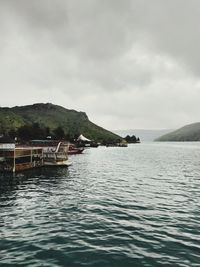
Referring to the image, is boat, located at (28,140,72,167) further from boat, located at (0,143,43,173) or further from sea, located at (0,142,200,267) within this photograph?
sea, located at (0,142,200,267)

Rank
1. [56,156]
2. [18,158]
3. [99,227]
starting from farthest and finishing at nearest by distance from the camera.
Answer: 1. [56,156]
2. [18,158]
3. [99,227]

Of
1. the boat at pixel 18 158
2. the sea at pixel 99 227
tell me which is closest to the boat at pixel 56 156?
the boat at pixel 18 158

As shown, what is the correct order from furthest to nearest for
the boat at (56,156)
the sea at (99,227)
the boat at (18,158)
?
the boat at (56,156) < the boat at (18,158) < the sea at (99,227)

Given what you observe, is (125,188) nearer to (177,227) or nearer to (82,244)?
(177,227)

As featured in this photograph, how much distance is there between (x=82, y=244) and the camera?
2133 centimetres

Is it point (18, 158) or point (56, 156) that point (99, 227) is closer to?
point (18, 158)

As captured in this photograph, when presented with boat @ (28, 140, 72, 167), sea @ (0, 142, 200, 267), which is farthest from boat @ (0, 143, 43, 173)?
sea @ (0, 142, 200, 267)

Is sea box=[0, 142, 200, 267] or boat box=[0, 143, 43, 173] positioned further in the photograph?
boat box=[0, 143, 43, 173]

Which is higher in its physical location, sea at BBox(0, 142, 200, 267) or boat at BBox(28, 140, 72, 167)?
boat at BBox(28, 140, 72, 167)

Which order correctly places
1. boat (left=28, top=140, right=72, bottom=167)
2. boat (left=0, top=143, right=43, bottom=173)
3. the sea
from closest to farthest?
the sea → boat (left=0, top=143, right=43, bottom=173) → boat (left=28, top=140, right=72, bottom=167)

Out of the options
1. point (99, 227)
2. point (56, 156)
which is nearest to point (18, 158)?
point (56, 156)

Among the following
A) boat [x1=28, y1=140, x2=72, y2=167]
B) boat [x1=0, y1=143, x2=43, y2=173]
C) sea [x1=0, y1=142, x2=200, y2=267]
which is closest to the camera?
sea [x1=0, y1=142, x2=200, y2=267]

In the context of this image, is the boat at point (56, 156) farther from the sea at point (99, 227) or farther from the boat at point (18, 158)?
the sea at point (99, 227)

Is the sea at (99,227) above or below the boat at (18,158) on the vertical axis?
below
